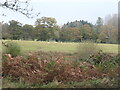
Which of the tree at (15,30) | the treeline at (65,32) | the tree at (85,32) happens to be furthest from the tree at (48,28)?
the tree at (85,32)

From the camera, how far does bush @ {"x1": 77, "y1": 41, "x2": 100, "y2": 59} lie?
10.4 metres

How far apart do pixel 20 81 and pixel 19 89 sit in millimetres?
501

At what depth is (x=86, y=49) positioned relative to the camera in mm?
10523

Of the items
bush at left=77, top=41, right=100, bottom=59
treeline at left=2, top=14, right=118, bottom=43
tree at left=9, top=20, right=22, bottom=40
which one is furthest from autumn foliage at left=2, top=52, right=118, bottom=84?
treeline at left=2, top=14, right=118, bottom=43

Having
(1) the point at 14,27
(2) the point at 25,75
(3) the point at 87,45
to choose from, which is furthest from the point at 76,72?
(1) the point at 14,27

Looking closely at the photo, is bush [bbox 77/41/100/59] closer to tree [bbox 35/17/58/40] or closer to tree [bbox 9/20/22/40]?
tree [bbox 35/17/58/40]

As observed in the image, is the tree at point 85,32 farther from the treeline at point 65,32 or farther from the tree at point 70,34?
the tree at point 70,34

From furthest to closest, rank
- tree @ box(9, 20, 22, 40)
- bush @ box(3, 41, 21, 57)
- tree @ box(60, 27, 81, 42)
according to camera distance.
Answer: tree @ box(60, 27, 81, 42)
tree @ box(9, 20, 22, 40)
bush @ box(3, 41, 21, 57)

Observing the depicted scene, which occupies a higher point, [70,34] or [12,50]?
[70,34]

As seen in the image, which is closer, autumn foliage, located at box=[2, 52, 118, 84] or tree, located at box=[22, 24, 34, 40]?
autumn foliage, located at box=[2, 52, 118, 84]

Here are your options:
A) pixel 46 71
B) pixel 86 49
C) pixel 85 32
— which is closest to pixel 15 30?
pixel 86 49

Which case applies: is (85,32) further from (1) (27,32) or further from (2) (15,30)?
(2) (15,30)

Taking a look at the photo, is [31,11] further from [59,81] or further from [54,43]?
[54,43]

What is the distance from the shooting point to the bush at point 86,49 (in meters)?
10.4
